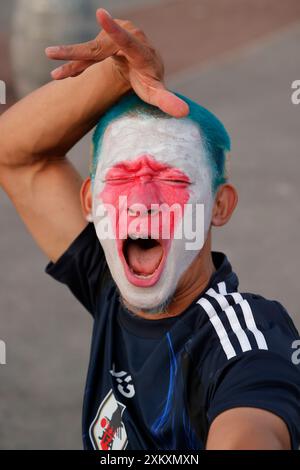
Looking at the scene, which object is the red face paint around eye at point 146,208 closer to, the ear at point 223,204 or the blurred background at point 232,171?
the ear at point 223,204

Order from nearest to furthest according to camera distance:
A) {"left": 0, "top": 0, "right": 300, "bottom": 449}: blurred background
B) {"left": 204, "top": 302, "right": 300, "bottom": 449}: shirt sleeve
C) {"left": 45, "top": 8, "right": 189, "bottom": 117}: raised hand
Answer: {"left": 204, "top": 302, "right": 300, "bottom": 449}: shirt sleeve < {"left": 45, "top": 8, "right": 189, "bottom": 117}: raised hand < {"left": 0, "top": 0, "right": 300, "bottom": 449}: blurred background

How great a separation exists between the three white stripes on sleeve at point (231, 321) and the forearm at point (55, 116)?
2.53ft

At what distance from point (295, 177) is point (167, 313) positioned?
586 centimetres

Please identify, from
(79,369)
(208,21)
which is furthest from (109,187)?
(208,21)

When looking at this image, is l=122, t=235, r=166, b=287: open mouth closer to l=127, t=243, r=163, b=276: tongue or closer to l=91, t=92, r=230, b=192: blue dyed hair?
l=127, t=243, r=163, b=276: tongue

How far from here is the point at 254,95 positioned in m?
11.0

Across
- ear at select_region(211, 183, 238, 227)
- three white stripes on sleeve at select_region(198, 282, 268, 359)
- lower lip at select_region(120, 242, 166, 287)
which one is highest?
ear at select_region(211, 183, 238, 227)

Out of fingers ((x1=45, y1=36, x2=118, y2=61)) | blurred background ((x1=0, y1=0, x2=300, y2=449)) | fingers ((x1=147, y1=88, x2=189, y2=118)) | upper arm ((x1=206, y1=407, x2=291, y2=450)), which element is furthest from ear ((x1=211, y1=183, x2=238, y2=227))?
blurred background ((x1=0, y1=0, x2=300, y2=449))

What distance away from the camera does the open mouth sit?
2.88 metres

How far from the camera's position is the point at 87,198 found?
3256 millimetres

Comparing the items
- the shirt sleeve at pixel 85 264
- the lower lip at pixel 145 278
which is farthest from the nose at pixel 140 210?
the shirt sleeve at pixel 85 264

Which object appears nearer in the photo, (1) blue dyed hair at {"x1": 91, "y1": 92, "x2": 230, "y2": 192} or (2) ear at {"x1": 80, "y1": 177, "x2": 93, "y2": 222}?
(1) blue dyed hair at {"x1": 91, "y1": 92, "x2": 230, "y2": 192}

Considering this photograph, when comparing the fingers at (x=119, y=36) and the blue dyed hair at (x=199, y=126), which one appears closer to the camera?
the fingers at (x=119, y=36)

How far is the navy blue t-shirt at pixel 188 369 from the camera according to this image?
2555mm
